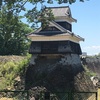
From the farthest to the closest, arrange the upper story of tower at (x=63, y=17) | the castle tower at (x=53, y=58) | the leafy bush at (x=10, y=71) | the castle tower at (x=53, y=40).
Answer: the upper story of tower at (x=63, y=17) → the leafy bush at (x=10, y=71) → the castle tower at (x=53, y=40) → the castle tower at (x=53, y=58)

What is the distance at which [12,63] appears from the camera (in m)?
32.7

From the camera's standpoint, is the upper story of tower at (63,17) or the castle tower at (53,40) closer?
the castle tower at (53,40)

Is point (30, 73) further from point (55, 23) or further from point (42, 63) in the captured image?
point (55, 23)

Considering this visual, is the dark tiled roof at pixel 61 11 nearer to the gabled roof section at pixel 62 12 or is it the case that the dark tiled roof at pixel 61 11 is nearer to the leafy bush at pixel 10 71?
the gabled roof section at pixel 62 12

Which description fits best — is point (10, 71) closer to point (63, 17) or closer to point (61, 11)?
point (63, 17)

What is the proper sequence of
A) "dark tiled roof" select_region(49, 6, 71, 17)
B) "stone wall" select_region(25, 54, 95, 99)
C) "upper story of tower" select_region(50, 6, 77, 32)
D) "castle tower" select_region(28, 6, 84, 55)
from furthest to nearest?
"dark tiled roof" select_region(49, 6, 71, 17) → "upper story of tower" select_region(50, 6, 77, 32) → "castle tower" select_region(28, 6, 84, 55) → "stone wall" select_region(25, 54, 95, 99)

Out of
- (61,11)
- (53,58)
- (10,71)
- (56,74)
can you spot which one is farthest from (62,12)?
(10,71)

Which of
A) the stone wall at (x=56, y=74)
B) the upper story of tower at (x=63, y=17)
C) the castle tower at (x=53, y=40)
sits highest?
the upper story of tower at (x=63, y=17)

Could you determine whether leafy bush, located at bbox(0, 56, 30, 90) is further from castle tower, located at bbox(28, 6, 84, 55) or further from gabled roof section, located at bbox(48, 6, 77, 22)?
gabled roof section, located at bbox(48, 6, 77, 22)

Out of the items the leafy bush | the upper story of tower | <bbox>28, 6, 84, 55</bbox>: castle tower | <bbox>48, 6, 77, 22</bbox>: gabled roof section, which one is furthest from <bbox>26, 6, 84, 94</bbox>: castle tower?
the leafy bush

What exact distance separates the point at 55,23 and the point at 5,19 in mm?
12387

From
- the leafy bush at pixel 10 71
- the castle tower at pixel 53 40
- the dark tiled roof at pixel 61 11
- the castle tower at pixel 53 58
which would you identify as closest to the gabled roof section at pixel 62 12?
the dark tiled roof at pixel 61 11

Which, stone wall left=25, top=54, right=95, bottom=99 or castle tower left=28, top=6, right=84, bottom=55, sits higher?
castle tower left=28, top=6, right=84, bottom=55

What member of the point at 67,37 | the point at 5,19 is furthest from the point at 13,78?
the point at 5,19
